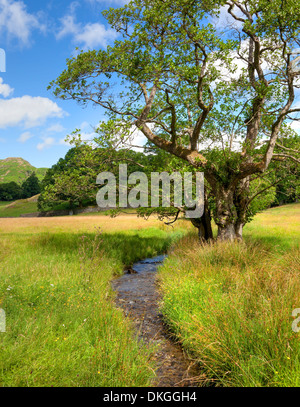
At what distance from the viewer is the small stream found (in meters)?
A: 5.41

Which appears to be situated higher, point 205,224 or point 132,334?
point 205,224

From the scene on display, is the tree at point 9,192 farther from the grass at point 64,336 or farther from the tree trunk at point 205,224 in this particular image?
the grass at point 64,336

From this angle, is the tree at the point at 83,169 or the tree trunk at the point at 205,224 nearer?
the tree at the point at 83,169

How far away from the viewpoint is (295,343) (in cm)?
470

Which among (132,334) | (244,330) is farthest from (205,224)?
(244,330)

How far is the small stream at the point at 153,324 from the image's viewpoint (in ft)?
17.8

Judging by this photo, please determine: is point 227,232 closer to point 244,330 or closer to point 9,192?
point 244,330

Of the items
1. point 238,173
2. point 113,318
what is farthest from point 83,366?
point 238,173

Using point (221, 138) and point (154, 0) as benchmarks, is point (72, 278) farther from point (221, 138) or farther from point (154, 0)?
point (154, 0)

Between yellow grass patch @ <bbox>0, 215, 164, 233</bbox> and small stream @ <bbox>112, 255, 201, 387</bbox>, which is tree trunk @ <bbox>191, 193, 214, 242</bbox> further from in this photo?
yellow grass patch @ <bbox>0, 215, 164, 233</bbox>

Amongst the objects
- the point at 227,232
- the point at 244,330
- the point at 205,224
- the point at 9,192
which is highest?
the point at 9,192

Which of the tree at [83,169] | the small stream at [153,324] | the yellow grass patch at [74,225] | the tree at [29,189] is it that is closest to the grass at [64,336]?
the small stream at [153,324]

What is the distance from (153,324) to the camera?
26.1 ft
